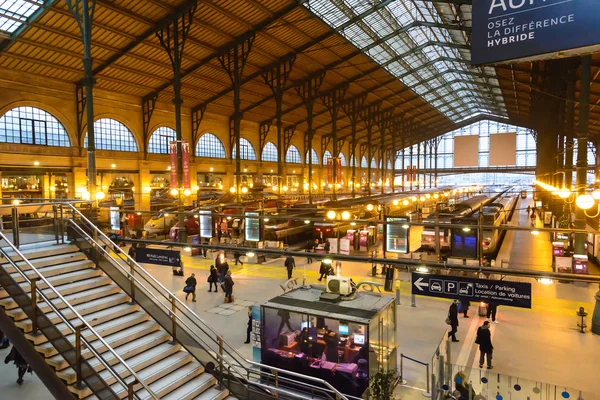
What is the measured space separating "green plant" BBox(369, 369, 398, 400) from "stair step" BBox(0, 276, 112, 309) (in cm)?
541

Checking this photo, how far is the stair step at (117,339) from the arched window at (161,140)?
25792mm

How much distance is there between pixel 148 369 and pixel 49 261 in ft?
9.03

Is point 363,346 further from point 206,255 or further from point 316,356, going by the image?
point 206,255

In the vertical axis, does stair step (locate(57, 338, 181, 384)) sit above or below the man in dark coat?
above

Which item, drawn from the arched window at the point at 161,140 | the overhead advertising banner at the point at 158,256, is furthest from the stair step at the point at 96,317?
the arched window at the point at 161,140

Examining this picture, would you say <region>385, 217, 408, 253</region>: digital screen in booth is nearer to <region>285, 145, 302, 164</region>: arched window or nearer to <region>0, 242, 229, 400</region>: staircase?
<region>0, 242, 229, 400</region>: staircase

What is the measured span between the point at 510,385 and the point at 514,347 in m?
3.40

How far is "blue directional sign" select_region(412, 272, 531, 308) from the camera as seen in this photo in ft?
26.3

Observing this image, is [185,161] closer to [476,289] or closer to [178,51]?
[178,51]

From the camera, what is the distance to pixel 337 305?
8906 millimetres

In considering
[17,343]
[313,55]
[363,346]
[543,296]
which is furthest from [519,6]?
[313,55]

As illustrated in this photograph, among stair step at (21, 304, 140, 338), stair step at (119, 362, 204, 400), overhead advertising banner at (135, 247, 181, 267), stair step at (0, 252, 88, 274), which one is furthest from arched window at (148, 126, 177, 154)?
stair step at (119, 362, 204, 400)

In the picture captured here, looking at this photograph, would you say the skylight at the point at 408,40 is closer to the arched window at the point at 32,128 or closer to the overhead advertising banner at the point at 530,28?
the arched window at the point at 32,128

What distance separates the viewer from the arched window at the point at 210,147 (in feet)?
115
